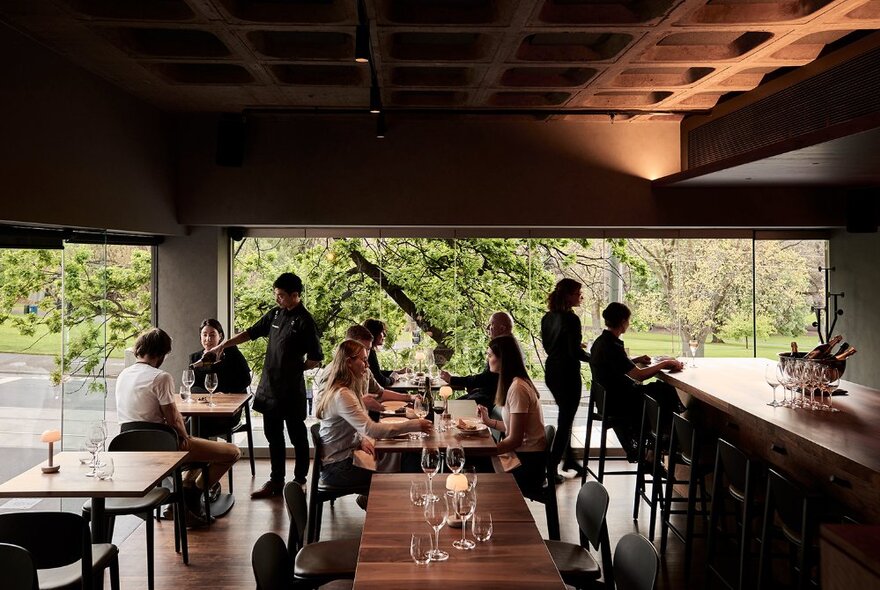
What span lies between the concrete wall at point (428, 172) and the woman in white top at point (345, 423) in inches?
111

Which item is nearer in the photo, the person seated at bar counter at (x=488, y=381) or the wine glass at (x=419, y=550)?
the wine glass at (x=419, y=550)

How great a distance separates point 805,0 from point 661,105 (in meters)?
2.55

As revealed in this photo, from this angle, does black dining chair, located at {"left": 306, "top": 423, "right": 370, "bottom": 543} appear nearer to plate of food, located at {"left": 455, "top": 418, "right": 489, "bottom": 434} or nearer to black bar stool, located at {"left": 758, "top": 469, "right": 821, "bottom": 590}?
plate of food, located at {"left": 455, "top": 418, "right": 489, "bottom": 434}

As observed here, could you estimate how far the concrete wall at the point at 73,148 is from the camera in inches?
176

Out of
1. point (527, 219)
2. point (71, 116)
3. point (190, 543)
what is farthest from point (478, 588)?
point (527, 219)

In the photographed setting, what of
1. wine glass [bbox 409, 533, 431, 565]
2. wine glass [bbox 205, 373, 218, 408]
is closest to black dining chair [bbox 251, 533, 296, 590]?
wine glass [bbox 409, 533, 431, 565]

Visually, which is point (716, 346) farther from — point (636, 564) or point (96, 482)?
point (96, 482)

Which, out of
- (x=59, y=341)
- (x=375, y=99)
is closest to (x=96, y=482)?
(x=59, y=341)

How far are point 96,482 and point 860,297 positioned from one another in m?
7.42

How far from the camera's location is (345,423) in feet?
16.1

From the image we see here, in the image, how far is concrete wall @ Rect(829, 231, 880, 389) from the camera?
7359 millimetres

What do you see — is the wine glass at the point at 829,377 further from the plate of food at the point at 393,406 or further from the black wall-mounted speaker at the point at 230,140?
the black wall-mounted speaker at the point at 230,140

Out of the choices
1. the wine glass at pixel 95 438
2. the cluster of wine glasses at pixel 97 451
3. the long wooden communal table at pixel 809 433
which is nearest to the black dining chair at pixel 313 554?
the cluster of wine glasses at pixel 97 451

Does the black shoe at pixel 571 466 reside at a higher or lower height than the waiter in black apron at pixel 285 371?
lower
